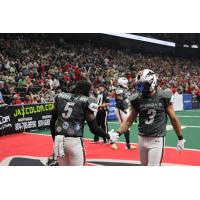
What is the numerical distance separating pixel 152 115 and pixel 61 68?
581 inches

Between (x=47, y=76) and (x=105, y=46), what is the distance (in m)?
10.9

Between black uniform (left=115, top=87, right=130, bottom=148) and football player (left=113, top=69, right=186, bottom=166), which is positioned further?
black uniform (left=115, top=87, right=130, bottom=148)

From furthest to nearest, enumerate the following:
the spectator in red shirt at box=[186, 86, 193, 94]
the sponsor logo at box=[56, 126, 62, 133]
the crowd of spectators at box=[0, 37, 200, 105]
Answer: the spectator in red shirt at box=[186, 86, 193, 94]
the crowd of spectators at box=[0, 37, 200, 105]
the sponsor logo at box=[56, 126, 62, 133]

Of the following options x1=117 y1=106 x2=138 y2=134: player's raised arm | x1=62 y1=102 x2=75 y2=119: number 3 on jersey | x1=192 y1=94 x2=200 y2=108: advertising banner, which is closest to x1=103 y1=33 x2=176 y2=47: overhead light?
x1=192 y1=94 x2=200 y2=108: advertising banner

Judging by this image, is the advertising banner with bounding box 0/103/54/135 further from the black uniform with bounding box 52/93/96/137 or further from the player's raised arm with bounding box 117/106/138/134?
the player's raised arm with bounding box 117/106/138/134

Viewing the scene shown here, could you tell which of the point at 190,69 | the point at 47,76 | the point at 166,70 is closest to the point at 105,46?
the point at 166,70

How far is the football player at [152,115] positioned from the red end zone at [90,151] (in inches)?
121

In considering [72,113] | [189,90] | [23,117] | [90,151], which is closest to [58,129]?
[72,113]

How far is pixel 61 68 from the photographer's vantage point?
19312mm

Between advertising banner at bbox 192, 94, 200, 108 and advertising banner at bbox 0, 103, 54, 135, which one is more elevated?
advertising banner at bbox 0, 103, 54, 135

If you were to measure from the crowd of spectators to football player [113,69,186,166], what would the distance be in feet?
16.6

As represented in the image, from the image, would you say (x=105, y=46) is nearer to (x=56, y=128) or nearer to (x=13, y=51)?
(x=13, y=51)

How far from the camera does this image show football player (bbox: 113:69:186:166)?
491cm
